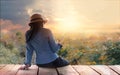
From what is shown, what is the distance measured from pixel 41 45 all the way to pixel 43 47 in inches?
1.5

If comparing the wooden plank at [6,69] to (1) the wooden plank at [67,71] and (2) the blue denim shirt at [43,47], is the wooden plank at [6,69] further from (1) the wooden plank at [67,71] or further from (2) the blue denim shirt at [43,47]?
(1) the wooden plank at [67,71]

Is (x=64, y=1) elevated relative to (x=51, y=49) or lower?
elevated

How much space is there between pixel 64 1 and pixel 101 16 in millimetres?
702

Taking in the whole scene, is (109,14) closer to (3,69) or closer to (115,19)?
(115,19)

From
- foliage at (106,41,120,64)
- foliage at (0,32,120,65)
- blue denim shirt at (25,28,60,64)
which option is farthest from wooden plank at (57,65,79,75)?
foliage at (106,41,120,64)

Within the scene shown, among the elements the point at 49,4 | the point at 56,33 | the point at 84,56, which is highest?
the point at 49,4

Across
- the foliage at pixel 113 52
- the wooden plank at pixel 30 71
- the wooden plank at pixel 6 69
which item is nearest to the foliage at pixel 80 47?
the foliage at pixel 113 52

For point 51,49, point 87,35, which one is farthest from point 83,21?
point 51,49

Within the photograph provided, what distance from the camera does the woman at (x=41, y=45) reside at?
4.77 meters

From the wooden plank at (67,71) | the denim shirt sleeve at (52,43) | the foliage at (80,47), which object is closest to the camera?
the wooden plank at (67,71)

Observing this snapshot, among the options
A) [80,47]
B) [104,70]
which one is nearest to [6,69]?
[104,70]

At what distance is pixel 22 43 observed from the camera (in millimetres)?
6281

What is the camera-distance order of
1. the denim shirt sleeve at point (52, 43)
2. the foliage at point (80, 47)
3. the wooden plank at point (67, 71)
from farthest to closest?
1. the foliage at point (80, 47)
2. the denim shirt sleeve at point (52, 43)
3. the wooden plank at point (67, 71)

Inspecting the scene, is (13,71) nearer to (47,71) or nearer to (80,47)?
(47,71)
